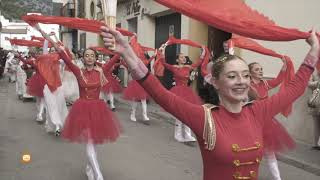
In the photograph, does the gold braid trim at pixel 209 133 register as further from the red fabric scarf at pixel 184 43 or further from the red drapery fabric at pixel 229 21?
the red fabric scarf at pixel 184 43

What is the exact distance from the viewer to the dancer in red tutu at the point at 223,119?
116 inches

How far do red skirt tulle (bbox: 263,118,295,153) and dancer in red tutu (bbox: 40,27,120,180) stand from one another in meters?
2.16

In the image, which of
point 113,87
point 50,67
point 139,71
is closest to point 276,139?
point 139,71

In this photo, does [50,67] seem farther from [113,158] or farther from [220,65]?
[220,65]

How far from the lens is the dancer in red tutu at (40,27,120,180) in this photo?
6.97 m

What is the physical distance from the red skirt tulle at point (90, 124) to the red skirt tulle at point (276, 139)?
7.09 ft

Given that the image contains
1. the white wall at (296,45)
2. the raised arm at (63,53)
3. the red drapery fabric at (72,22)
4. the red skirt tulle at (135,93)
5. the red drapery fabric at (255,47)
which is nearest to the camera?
the red drapery fabric at (255,47)

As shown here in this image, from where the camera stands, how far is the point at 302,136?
427 inches

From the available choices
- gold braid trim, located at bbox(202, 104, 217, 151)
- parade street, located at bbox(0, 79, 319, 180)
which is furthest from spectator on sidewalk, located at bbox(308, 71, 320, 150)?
gold braid trim, located at bbox(202, 104, 217, 151)

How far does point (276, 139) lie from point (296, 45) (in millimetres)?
4752

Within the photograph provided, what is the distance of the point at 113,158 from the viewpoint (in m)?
8.91

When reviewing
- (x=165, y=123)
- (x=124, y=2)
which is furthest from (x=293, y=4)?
(x=124, y=2)

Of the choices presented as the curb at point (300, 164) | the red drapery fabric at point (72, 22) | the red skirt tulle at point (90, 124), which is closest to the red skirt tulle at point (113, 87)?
the curb at point (300, 164)

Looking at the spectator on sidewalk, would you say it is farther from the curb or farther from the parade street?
the parade street
